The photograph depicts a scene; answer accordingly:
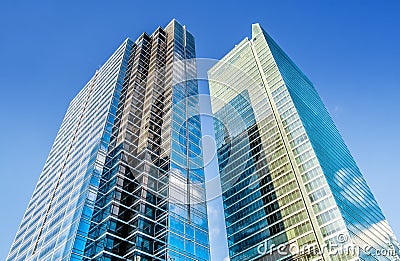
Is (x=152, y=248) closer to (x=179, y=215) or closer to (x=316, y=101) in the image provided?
(x=179, y=215)

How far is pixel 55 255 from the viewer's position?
1708 inches

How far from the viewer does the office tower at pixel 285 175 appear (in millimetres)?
71875

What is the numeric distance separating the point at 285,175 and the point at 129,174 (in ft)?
157

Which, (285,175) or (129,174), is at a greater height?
(285,175)

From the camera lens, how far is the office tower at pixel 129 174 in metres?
42.3

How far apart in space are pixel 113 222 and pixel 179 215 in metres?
8.04

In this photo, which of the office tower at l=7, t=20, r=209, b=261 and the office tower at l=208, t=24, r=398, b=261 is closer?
the office tower at l=7, t=20, r=209, b=261

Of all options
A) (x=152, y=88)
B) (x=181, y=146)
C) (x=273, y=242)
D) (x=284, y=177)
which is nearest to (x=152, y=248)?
(x=181, y=146)

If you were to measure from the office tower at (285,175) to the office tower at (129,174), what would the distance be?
32309mm

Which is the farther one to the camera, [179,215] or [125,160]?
[125,160]

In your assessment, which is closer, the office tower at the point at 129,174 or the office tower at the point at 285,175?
the office tower at the point at 129,174

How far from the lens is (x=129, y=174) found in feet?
162

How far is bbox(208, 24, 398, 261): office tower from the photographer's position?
2830 inches

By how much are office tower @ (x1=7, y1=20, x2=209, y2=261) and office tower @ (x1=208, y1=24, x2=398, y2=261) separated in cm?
3231
